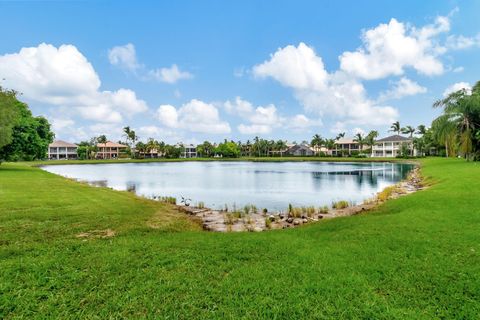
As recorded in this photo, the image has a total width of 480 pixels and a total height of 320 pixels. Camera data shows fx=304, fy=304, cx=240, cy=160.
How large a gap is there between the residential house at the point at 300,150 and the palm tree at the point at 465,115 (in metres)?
94.2

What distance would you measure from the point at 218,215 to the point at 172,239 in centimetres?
832

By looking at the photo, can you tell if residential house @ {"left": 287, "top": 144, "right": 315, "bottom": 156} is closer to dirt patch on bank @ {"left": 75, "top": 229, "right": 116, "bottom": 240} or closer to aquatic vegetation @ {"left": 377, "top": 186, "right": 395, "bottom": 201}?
aquatic vegetation @ {"left": 377, "top": 186, "right": 395, "bottom": 201}

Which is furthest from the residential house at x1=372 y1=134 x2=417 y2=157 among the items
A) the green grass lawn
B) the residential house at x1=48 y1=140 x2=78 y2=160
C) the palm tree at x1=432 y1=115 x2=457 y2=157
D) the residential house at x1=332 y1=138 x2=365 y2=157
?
the residential house at x1=48 y1=140 x2=78 y2=160

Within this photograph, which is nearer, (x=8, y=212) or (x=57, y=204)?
(x=8, y=212)

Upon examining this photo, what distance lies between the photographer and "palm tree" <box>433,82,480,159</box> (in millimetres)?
42906

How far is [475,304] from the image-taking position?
15.9 feet

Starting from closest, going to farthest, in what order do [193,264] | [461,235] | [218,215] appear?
[193,264], [461,235], [218,215]

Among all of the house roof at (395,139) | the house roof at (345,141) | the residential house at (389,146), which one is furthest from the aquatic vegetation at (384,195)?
the house roof at (345,141)

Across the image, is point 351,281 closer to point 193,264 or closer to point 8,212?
point 193,264

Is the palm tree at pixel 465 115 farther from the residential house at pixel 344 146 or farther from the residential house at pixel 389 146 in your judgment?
the residential house at pixel 344 146

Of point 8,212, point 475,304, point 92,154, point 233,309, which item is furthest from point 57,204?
point 92,154

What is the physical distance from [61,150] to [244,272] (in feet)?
499

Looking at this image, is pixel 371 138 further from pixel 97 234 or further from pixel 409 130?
pixel 97 234

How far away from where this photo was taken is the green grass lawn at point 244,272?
4828 mm
